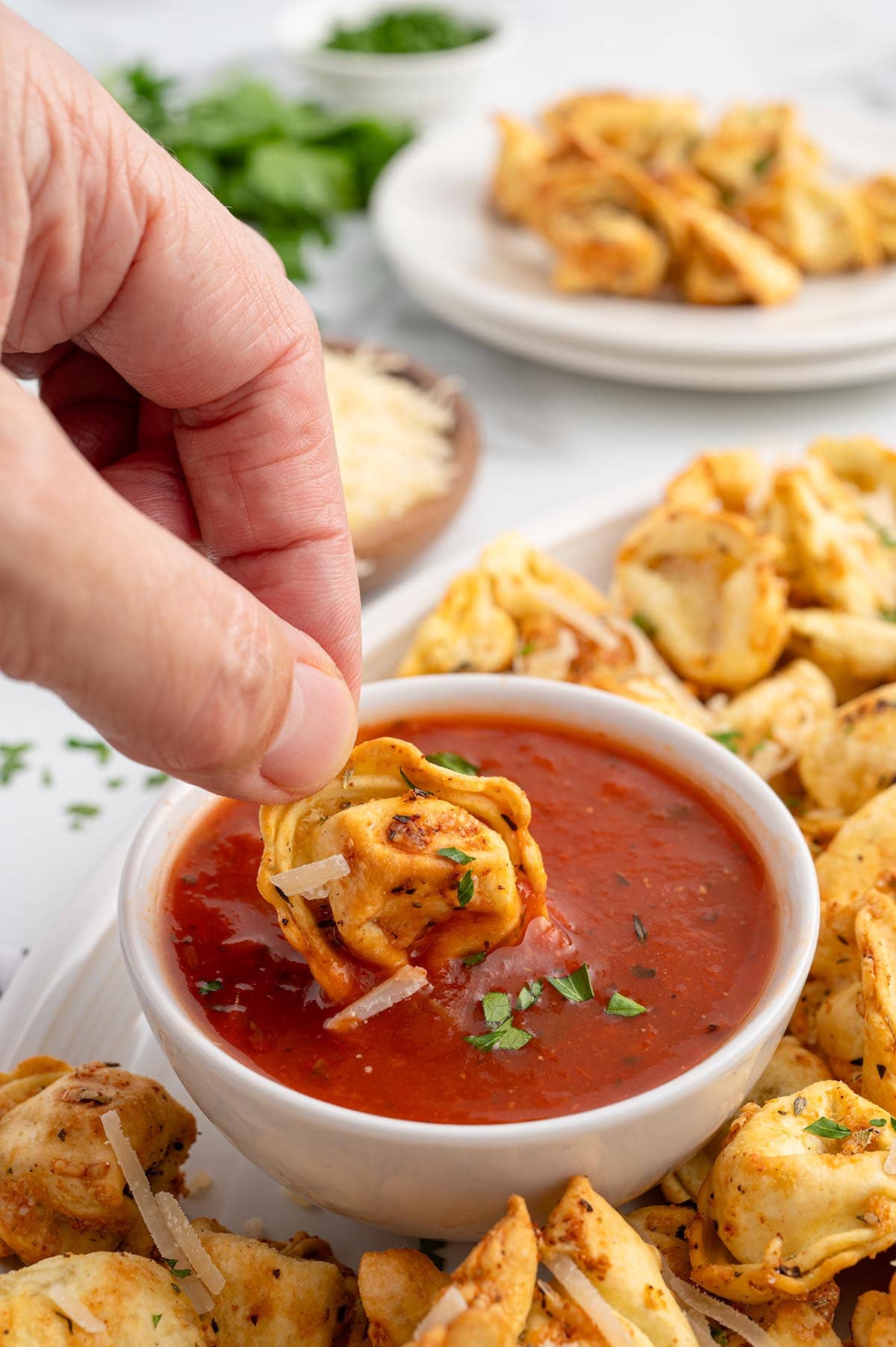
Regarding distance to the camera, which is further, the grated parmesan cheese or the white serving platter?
the grated parmesan cheese

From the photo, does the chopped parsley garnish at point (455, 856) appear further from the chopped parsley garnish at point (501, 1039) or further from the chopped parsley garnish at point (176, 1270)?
the chopped parsley garnish at point (176, 1270)

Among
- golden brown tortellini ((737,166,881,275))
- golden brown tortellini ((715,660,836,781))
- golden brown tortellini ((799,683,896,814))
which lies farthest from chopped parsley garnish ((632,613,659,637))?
golden brown tortellini ((737,166,881,275))

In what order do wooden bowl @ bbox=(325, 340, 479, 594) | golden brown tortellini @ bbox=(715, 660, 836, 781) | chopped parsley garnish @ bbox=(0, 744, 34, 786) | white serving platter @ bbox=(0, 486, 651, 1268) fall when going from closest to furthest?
1. white serving platter @ bbox=(0, 486, 651, 1268)
2. golden brown tortellini @ bbox=(715, 660, 836, 781)
3. chopped parsley garnish @ bbox=(0, 744, 34, 786)
4. wooden bowl @ bbox=(325, 340, 479, 594)

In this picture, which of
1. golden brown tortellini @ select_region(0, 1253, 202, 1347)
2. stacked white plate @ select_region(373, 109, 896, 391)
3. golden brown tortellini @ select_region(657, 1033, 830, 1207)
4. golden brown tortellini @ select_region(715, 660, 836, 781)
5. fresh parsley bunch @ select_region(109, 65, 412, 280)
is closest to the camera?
golden brown tortellini @ select_region(0, 1253, 202, 1347)

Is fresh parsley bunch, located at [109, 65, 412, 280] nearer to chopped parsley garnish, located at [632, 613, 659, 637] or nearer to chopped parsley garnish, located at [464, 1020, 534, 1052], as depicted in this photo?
chopped parsley garnish, located at [632, 613, 659, 637]

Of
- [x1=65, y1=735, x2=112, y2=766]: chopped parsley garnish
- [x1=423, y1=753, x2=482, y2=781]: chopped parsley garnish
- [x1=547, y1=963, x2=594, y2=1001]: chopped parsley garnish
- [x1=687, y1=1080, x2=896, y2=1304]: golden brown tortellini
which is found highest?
[x1=547, y1=963, x2=594, y2=1001]: chopped parsley garnish

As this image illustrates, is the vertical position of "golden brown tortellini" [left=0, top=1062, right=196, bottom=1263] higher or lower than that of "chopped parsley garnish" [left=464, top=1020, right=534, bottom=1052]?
lower

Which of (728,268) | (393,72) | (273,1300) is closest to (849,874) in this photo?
(273,1300)
